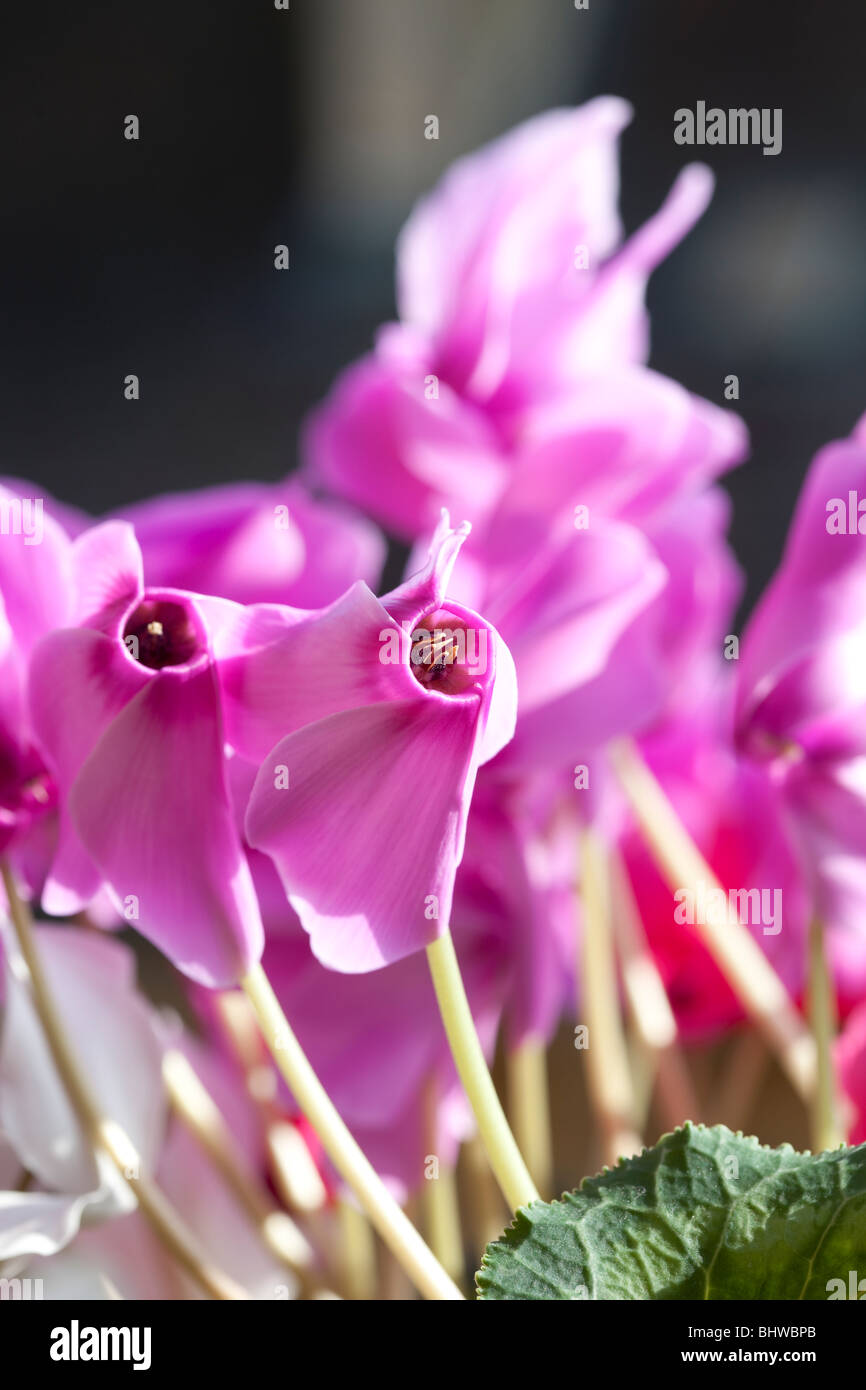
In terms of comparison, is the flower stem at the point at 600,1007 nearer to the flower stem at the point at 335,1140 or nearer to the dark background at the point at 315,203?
the flower stem at the point at 335,1140

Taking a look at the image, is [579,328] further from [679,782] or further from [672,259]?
[672,259]

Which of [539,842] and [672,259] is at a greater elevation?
[672,259]

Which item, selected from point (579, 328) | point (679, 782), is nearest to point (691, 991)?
point (679, 782)

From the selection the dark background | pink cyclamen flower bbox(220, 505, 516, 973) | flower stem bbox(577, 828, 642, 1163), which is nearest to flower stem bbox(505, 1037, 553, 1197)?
flower stem bbox(577, 828, 642, 1163)

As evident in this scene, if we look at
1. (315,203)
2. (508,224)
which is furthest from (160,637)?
(315,203)

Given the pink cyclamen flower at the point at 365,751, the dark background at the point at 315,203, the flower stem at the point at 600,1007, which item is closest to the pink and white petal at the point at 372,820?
the pink cyclamen flower at the point at 365,751

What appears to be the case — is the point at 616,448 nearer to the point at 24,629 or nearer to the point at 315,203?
the point at 24,629
